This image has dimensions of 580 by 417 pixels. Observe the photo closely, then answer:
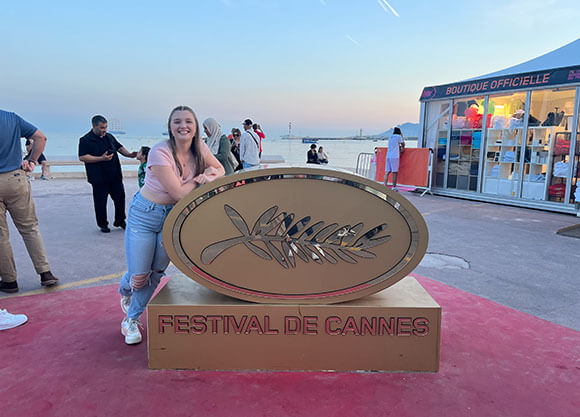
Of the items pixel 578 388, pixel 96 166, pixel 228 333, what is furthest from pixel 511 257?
pixel 96 166

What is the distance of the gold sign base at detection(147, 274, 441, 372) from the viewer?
2.46m

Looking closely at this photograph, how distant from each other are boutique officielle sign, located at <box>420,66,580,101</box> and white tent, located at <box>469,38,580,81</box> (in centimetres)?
18

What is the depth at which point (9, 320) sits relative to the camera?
301cm

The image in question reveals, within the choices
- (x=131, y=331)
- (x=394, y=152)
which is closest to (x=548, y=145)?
(x=394, y=152)

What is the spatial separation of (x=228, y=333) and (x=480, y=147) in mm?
9849

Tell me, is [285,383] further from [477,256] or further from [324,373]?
[477,256]

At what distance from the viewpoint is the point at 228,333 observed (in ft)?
8.13

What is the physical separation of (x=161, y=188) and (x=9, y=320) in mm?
1565

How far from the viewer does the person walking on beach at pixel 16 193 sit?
3.54 metres

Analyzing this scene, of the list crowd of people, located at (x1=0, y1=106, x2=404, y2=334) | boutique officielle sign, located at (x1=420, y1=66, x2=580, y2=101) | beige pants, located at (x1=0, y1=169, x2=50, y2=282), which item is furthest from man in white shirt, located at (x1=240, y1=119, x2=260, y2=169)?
boutique officielle sign, located at (x1=420, y1=66, x2=580, y2=101)

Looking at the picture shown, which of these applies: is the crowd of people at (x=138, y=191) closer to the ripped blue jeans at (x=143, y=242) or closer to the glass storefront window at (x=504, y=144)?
the ripped blue jeans at (x=143, y=242)

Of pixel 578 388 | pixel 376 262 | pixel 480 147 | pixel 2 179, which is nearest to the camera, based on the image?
pixel 578 388

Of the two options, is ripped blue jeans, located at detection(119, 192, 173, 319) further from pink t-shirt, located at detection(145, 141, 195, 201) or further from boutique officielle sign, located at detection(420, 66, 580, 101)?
boutique officielle sign, located at detection(420, 66, 580, 101)

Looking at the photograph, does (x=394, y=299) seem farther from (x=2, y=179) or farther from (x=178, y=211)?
(x=2, y=179)
